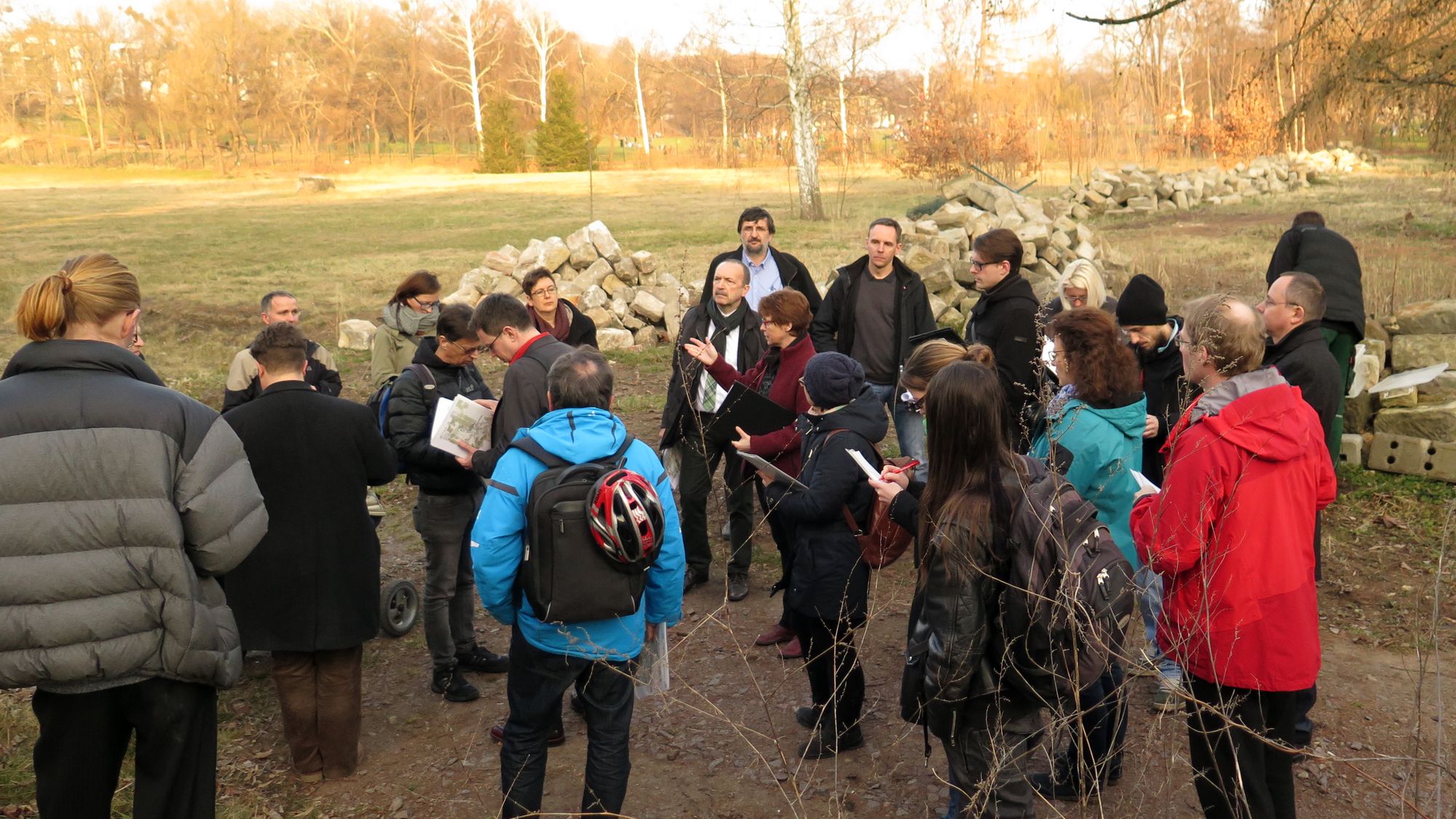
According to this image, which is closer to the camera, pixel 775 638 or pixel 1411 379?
pixel 775 638

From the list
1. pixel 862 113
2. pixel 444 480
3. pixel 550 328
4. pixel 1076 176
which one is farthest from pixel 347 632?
pixel 862 113

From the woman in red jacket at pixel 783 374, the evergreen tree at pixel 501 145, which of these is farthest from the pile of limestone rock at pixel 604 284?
the evergreen tree at pixel 501 145

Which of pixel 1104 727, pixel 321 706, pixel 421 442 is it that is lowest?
pixel 1104 727

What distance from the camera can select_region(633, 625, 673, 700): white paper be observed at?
11.5ft

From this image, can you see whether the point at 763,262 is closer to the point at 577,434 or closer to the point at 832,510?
the point at 832,510

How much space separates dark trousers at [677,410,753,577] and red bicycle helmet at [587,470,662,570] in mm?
2423

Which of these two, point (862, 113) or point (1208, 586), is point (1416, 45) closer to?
point (1208, 586)

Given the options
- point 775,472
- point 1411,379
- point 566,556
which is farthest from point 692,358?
point 1411,379

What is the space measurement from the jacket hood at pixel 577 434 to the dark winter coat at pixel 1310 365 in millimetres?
3053

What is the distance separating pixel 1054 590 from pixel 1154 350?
2.77 m

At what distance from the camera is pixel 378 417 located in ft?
15.8

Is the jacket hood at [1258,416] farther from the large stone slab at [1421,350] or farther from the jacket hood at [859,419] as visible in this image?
the large stone slab at [1421,350]

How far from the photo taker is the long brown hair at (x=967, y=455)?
2801 mm

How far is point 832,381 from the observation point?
3805mm
